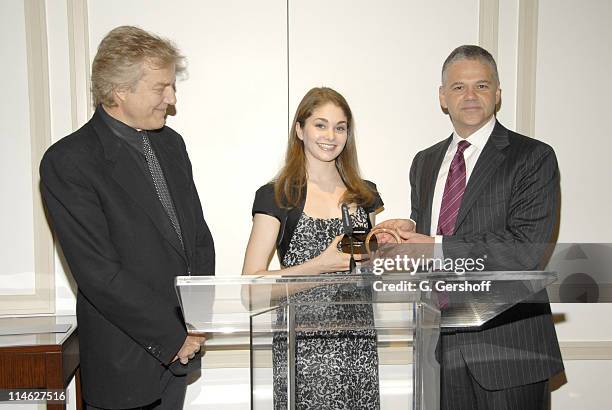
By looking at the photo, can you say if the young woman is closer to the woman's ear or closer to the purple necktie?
the woman's ear

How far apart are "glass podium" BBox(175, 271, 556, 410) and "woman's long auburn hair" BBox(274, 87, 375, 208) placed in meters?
1.10

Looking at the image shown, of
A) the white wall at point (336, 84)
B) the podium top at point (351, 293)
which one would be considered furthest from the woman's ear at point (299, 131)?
the podium top at point (351, 293)

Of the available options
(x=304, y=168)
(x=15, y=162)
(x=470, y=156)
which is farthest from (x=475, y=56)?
(x=15, y=162)

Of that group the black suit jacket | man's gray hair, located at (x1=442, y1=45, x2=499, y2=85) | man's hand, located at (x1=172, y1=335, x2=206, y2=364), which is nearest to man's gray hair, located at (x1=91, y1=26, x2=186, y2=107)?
the black suit jacket

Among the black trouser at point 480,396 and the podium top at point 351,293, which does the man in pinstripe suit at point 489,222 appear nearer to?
the black trouser at point 480,396

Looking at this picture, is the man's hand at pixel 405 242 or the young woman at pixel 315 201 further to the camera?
the young woman at pixel 315 201

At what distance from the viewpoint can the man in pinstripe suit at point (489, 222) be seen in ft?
6.96

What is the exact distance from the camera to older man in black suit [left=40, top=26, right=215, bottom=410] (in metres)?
2.25

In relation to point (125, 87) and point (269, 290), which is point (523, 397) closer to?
point (269, 290)

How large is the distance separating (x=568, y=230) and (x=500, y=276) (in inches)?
82.5

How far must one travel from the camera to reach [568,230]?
3.35 m

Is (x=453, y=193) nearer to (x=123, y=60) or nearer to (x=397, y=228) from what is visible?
(x=397, y=228)

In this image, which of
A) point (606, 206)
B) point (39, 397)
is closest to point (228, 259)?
point (39, 397)

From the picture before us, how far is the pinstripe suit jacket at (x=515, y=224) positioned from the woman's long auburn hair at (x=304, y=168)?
443mm
